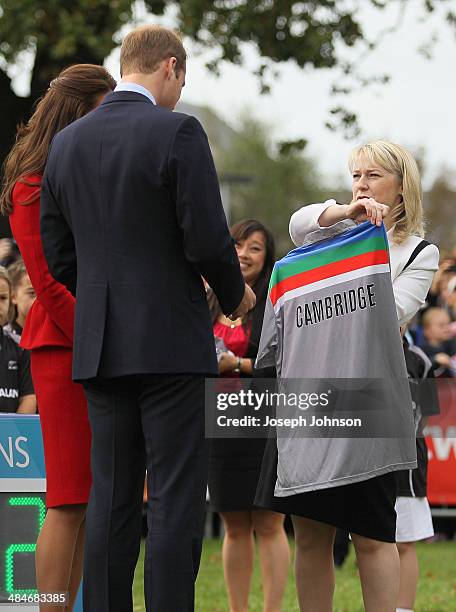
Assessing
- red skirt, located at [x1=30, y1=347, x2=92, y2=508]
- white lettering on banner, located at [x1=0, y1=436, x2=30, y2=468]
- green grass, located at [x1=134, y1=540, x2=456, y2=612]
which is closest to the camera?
red skirt, located at [x1=30, y1=347, x2=92, y2=508]

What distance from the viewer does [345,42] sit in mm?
13633

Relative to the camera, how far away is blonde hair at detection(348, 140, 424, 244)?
4828 millimetres

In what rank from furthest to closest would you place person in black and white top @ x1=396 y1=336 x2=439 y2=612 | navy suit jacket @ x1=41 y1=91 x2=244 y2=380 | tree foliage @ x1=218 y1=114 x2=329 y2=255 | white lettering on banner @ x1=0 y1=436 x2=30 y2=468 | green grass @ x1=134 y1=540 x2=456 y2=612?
tree foliage @ x1=218 y1=114 x2=329 y2=255 < green grass @ x1=134 y1=540 x2=456 y2=612 < person in black and white top @ x1=396 y1=336 x2=439 y2=612 < white lettering on banner @ x1=0 y1=436 x2=30 y2=468 < navy suit jacket @ x1=41 y1=91 x2=244 y2=380

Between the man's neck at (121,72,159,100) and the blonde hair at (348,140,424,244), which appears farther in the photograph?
the blonde hair at (348,140,424,244)

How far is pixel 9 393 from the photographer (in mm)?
6598

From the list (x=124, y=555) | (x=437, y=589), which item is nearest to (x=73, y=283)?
(x=124, y=555)

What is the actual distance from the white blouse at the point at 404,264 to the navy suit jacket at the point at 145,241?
543 millimetres

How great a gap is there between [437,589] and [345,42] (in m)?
7.18

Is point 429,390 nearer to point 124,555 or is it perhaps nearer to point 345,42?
point 124,555

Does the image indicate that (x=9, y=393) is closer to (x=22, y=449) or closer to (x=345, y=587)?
(x=22, y=449)

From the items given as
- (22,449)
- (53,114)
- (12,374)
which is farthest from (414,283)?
(12,374)

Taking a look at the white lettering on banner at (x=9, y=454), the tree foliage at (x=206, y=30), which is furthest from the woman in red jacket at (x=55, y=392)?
the tree foliage at (x=206, y=30)

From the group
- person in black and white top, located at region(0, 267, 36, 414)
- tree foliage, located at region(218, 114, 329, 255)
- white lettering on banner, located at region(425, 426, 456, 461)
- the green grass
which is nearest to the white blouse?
person in black and white top, located at region(0, 267, 36, 414)

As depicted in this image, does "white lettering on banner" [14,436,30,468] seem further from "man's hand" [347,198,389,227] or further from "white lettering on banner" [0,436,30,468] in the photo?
"man's hand" [347,198,389,227]
